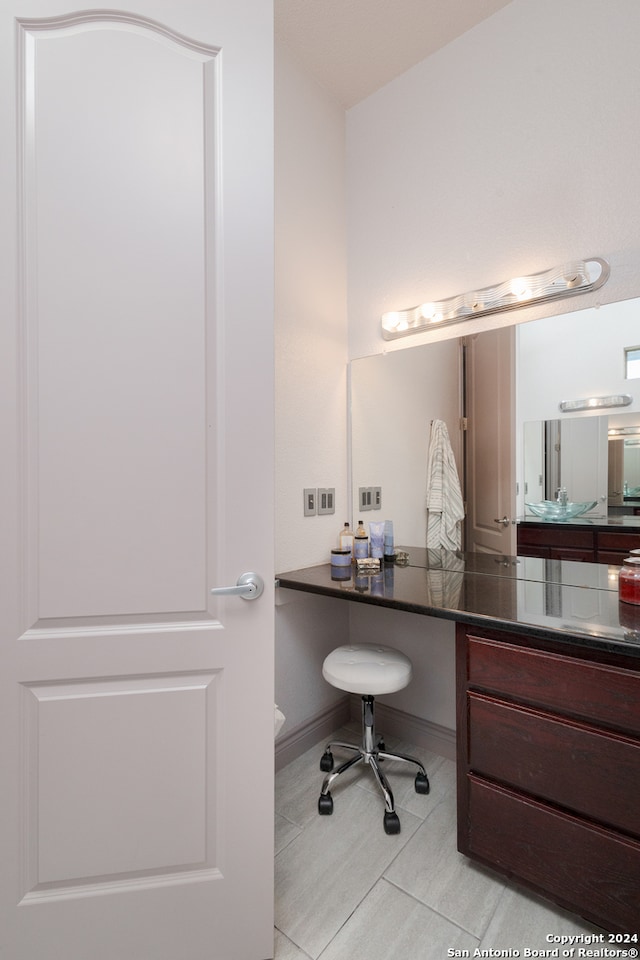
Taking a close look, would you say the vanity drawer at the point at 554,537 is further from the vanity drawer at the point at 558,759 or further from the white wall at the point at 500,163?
the white wall at the point at 500,163

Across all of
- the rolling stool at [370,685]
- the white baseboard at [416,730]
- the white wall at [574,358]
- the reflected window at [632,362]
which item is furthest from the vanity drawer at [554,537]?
the white baseboard at [416,730]

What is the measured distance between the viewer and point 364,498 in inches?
90.4

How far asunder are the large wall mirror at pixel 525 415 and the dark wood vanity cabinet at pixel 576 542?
0.24ft

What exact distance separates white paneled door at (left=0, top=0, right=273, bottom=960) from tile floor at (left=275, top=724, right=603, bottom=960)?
0.77ft

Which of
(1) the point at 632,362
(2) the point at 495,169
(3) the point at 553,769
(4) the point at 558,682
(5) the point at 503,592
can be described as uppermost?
(2) the point at 495,169

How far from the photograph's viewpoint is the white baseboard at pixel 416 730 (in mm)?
2066

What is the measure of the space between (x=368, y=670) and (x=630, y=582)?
93cm

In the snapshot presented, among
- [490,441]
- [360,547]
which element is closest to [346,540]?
[360,547]

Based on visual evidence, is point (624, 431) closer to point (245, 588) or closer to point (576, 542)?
point (576, 542)

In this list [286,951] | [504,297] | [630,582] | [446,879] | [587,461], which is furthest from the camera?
[504,297]

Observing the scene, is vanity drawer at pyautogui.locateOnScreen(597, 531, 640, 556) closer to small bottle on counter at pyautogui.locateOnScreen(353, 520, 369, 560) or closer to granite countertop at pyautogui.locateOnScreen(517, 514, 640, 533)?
granite countertop at pyautogui.locateOnScreen(517, 514, 640, 533)

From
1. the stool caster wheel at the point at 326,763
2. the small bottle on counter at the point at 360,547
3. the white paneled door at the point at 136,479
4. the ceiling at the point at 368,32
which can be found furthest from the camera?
the small bottle on counter at the point at 360,547

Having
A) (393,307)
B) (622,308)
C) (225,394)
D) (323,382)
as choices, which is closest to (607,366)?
(622,308)

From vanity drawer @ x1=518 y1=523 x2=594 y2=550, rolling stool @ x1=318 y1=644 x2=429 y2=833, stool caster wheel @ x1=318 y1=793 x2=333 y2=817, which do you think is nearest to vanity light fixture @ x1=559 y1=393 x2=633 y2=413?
vanity drawer @ x1=518 y1=523 x2=594 y2=550
